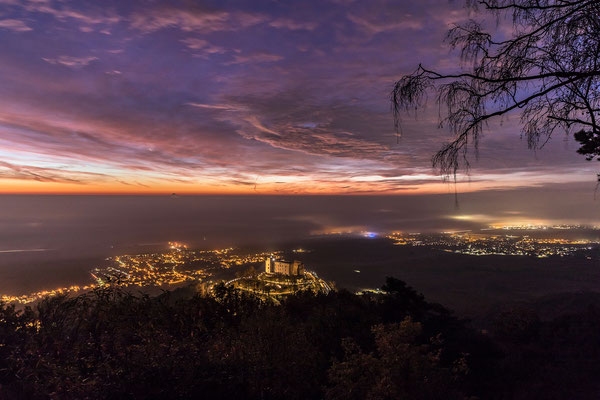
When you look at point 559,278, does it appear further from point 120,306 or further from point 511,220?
point 511,220

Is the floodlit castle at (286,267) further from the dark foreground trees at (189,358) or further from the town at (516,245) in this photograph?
the town at (516,245)

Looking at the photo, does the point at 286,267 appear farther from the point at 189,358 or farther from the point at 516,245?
the point at 516,245

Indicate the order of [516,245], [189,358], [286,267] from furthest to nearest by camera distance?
[516,245]
[286,267]
[189,358]

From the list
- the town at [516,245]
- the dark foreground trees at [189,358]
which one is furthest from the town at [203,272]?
the town at [516,245]

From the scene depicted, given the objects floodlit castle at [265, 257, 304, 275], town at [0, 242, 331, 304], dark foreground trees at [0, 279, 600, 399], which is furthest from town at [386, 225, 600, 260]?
dark foreground trees at [0, 279, 600, 399]

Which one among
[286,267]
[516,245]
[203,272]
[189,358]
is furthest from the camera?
[516,245]

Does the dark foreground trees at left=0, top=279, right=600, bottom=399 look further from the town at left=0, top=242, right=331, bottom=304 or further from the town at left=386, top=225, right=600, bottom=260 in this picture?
the town at left=386, top=225, right=600, bottom=260

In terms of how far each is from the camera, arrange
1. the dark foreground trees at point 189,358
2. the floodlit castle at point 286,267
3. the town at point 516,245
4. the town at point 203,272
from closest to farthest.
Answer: the dark foreground trees at point 189,358
the town at point 203,272
the floodlit castle at point 286,267
the town at point 516,245

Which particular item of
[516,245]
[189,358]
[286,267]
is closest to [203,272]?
[286,267]

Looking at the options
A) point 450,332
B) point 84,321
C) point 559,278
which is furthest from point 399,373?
point 559,278
